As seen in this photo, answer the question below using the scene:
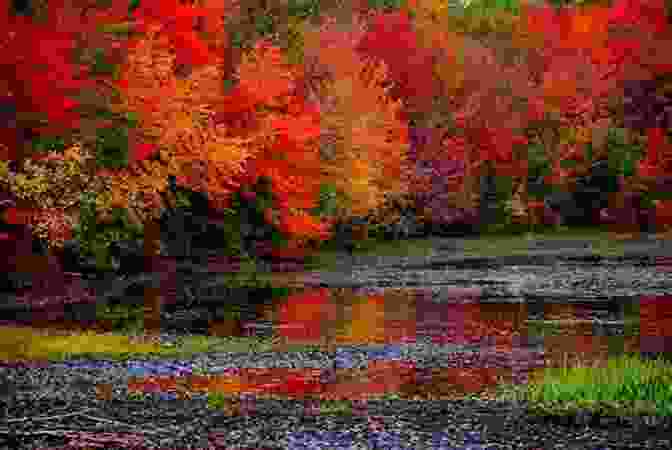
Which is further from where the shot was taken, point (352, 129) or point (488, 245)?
point (488, 245)

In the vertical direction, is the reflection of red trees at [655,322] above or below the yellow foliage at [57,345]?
below

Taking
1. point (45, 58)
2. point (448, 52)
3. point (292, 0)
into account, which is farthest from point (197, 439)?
point (448, 52)

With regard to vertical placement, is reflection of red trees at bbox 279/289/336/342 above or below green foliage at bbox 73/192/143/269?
below

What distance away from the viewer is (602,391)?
761 inches

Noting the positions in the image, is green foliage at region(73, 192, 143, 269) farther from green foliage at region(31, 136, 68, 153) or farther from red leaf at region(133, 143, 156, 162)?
red leaf at region(133, 143, 156, 162)

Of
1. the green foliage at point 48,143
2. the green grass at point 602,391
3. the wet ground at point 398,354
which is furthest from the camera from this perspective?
the green foliage at point 48,143

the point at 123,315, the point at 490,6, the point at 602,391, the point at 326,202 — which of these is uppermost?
the point at 490,6

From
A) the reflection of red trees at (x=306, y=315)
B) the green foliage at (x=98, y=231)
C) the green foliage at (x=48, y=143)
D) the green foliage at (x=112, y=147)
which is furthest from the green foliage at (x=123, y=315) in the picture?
the green foliage at (x=112, y=147)

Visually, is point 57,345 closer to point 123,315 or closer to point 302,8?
point 123,315

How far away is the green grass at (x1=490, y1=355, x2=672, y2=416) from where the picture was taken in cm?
1862

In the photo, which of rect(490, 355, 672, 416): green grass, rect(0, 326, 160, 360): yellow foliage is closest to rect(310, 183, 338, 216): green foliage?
rect(0, 326, 160, 360): yellow foliage

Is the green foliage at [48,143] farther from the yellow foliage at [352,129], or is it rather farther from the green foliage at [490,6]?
the green foliage at [490,6]

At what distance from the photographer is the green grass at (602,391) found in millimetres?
18625

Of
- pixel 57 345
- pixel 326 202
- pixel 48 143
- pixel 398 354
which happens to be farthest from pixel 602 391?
pixel 326 202
